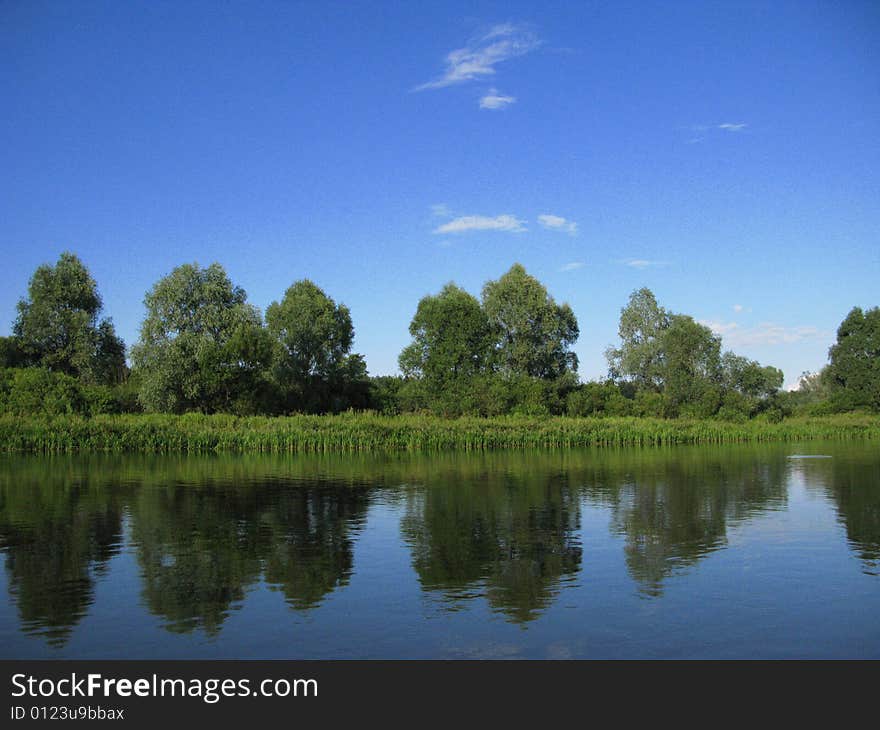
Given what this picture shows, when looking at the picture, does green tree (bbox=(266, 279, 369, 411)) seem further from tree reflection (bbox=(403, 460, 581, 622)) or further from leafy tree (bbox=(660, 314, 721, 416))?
tree reflection (bbox=(403, 460, 581, 622))

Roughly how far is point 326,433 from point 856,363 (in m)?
60.6

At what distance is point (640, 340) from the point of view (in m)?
83.8

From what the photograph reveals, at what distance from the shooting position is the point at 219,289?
59969 mm

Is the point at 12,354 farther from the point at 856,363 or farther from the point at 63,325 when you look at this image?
the point at 856,363

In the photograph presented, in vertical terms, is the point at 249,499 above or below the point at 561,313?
below

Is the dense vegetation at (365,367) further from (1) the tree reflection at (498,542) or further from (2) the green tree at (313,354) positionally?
(1) the tree reflection at (498,542)

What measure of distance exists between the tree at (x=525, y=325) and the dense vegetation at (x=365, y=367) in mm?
136

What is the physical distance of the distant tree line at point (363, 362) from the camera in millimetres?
56812

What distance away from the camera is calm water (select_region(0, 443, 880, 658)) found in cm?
979

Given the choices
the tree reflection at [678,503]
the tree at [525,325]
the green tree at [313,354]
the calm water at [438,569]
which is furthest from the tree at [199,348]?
the tree reflection at [678,503]
